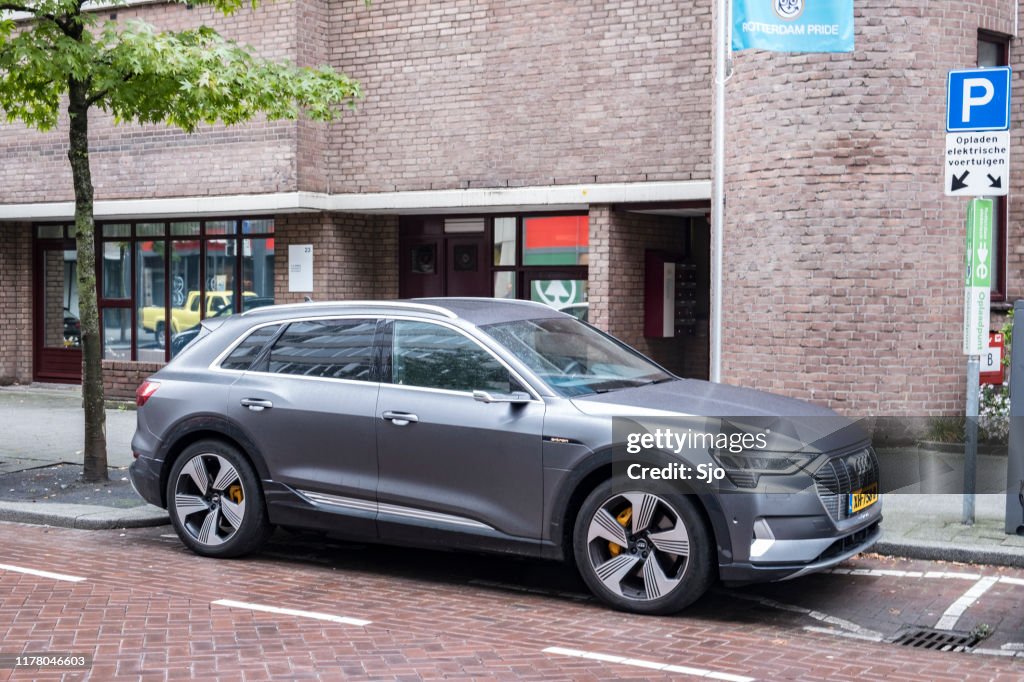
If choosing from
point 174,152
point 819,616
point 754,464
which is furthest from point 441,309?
point 174,152

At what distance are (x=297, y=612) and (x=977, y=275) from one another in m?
5.33

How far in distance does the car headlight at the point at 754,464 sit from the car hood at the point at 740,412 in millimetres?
61

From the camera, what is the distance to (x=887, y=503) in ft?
32.0

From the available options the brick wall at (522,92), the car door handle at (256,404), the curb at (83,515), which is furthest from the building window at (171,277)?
A: the car door handle at (256,404)

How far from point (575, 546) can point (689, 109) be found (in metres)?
8.24

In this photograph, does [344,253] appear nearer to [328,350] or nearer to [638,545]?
[328,350]

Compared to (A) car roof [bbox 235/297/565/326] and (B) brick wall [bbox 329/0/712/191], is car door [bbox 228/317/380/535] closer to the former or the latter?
(A) car roof [bbox 235/297/565/326]

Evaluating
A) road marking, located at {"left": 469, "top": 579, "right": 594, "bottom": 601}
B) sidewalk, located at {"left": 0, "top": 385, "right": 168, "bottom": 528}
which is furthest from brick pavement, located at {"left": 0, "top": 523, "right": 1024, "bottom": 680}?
sidewalk, located at {"left": 0, "top": 385, "right": 168, "bottom": 528}

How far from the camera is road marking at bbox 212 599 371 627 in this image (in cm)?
654

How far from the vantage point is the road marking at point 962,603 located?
22.0 feet

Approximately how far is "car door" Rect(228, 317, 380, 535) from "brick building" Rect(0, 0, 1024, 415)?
5293mm

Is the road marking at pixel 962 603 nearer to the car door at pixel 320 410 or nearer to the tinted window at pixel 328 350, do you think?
the car door at pixel 320 410

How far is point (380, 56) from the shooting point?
15969mm

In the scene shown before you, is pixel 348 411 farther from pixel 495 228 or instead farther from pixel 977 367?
pixel 495 228
